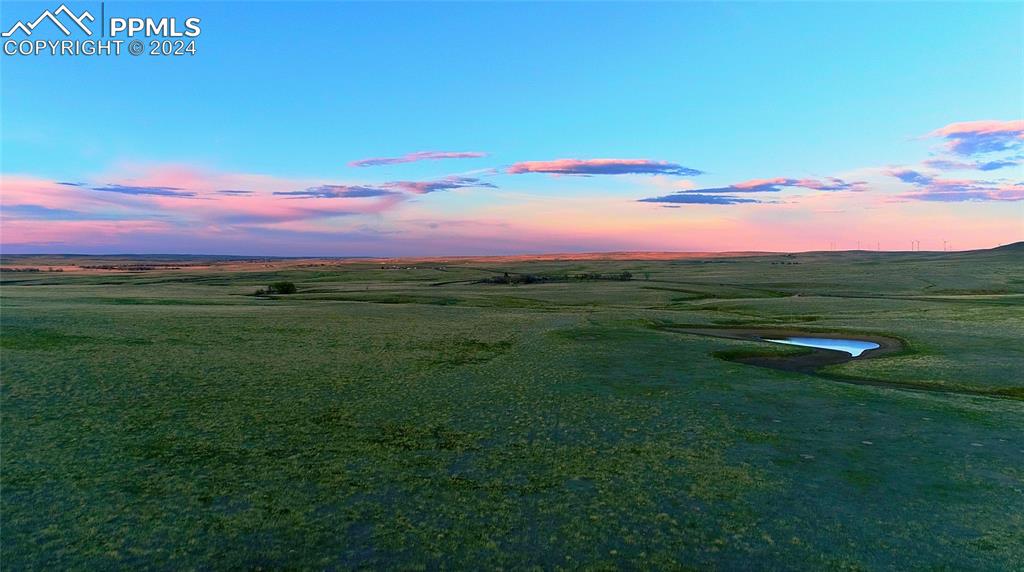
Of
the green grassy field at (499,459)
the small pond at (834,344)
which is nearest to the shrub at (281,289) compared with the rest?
the green grassy field at (499,459)

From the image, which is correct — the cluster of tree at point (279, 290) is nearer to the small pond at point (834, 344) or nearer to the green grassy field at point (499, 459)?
the green grassy field at point (499, 459)

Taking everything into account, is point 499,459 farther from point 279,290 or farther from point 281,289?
point 281,289

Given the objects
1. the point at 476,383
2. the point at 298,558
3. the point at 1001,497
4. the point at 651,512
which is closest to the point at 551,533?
the point at 651,512

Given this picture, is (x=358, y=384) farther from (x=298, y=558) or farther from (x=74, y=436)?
(x=298, y=558)

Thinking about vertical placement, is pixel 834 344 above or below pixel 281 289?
below

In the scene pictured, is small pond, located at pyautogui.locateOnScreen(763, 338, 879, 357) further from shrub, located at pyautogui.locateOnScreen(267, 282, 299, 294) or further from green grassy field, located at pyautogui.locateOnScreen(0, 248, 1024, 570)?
shrub, located at pyautogui.locateOnScreen(267, 282, 299, 294)

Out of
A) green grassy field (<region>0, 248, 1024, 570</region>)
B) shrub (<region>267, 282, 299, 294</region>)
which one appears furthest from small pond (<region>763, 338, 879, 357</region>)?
shrub (<region>267, 282, 299, 294</region>)

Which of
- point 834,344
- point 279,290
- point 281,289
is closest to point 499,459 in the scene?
point 834,344
